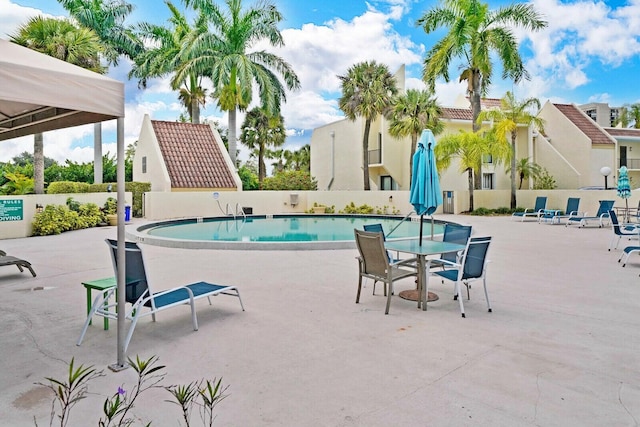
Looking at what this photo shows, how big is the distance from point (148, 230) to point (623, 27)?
1270 inches

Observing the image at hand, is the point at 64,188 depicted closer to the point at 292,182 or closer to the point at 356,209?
the point at 292,182

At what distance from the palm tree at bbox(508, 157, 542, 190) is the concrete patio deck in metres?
23.0

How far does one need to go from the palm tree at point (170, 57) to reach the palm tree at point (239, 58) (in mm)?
2608

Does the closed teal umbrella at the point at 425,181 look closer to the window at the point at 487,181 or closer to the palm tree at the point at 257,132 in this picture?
the window at the point at 487,181

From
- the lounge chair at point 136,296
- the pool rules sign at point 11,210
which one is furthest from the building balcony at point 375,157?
the lounge chair at point 136,296

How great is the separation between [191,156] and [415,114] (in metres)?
13.4

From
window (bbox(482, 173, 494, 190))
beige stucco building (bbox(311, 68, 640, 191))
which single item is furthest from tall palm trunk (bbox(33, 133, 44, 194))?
window (bbox(482, 173, 494, 190))

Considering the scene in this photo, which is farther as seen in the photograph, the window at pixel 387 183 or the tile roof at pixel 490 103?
the tile roof at pixel 490 103

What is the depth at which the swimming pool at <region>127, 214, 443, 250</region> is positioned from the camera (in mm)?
11188

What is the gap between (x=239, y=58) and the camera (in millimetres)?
25672

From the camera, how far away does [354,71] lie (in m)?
28.6

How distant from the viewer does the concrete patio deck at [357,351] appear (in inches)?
122

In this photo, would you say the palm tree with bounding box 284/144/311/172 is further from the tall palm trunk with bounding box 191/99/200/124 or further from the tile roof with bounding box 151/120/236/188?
the tile roof with bounding box 151/120/236/188

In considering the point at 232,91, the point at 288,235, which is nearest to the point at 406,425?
the point at 288,235
